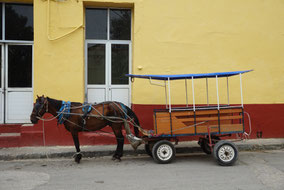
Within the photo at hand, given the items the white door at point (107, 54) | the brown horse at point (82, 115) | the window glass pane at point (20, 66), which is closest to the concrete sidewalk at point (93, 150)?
the brown horse at point (82, 115)

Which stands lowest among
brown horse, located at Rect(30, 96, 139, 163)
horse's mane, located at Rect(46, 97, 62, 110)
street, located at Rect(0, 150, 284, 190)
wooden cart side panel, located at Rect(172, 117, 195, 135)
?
→ street, located at Rect(0, 150, 284, 190)

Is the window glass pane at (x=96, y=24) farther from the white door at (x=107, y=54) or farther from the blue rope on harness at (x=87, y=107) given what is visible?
the blue rope on harness at (x=87, y=107)

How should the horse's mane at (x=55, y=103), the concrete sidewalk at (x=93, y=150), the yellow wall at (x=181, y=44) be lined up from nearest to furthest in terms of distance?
the horse's mane at (x=55, y=103), the concrete sidewalk at (x=93, y=150), the yellow wall at (x=181, y=44)

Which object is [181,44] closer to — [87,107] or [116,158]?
[87,107]

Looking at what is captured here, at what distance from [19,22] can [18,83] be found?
1.94m

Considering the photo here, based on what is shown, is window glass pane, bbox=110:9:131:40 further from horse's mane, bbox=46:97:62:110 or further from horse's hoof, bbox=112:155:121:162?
horse's hoof, bbox=112:155:121:162

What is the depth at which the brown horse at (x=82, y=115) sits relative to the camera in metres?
6.16

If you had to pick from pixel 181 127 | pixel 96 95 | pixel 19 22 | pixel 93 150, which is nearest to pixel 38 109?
pixel 93 150

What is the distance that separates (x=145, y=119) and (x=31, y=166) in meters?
3.36

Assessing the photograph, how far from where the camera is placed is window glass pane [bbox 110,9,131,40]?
8.59 meters

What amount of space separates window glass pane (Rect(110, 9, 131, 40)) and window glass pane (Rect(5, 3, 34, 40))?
2577mm

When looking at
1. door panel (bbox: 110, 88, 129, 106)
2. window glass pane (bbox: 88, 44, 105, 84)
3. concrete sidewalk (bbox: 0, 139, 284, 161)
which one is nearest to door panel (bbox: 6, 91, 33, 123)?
concrete sidewalk (bbox: 0, 139, 284, 161)

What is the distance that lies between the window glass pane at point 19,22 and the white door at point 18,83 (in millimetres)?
319

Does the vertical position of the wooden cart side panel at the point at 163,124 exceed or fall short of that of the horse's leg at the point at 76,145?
it exceeds it
